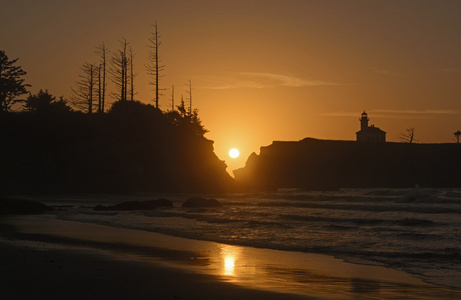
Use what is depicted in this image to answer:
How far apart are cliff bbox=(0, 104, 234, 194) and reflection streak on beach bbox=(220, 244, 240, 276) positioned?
143 feet

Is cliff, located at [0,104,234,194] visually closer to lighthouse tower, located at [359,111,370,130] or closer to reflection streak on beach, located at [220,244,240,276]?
reflection streak on beach, located at [220,244,240,276]

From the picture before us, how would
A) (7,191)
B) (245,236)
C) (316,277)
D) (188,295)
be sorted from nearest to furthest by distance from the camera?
(188,295), (316,277), (245,236), (7,191)

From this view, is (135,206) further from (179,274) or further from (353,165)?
(353,165)

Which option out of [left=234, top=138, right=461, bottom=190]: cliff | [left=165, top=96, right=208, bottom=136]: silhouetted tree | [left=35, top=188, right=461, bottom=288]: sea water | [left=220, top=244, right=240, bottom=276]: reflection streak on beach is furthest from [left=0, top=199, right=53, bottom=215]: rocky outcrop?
[left=234, top=138, right=461, bottom=190]: cliff

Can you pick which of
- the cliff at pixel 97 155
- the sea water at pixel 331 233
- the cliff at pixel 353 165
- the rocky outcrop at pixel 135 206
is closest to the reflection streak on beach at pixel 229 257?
the sea water at pixel 331 233

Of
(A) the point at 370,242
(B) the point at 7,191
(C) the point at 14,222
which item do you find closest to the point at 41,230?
(C) the point at 14,222

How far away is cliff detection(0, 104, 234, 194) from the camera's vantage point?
62719 millimetres

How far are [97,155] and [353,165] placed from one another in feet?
322

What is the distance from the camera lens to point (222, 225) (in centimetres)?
2788

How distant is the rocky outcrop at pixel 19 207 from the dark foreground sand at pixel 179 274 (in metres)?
14.5

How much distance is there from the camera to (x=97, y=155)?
66.0 meters

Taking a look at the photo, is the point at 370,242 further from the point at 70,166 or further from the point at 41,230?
the point at 70,166

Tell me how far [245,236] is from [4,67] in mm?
60280

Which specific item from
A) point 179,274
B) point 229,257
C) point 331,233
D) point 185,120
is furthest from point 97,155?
point 179,274
